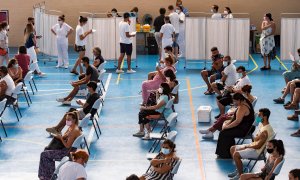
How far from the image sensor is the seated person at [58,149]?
1466cm

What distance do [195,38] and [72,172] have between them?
50.9ft

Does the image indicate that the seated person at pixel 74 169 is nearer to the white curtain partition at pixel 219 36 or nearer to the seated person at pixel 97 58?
the seated person at pixel 97 58

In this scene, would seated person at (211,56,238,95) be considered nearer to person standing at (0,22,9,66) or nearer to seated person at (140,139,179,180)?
seated person at (140,139,179,180)

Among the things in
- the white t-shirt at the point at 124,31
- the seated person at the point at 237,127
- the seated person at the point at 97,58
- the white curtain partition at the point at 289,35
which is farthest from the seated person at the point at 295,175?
the white curtain partition at the point at 289,35

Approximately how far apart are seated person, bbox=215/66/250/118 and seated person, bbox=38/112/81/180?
5274 mm

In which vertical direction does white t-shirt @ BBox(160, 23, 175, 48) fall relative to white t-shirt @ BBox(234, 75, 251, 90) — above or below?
above

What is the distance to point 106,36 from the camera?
28.0 meters

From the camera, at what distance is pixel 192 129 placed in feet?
→ 61.8

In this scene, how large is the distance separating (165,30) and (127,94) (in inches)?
175

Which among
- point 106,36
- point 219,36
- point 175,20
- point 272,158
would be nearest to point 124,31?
point 106,36

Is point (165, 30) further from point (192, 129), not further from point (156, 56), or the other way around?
point (192, 129)

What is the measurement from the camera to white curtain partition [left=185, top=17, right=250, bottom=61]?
27.4 meters

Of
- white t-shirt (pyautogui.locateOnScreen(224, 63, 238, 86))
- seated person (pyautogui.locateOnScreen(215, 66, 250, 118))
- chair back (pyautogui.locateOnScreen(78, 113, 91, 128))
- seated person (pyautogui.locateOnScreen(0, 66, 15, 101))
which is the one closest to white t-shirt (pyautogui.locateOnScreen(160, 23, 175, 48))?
white t-shirt (pyautogui.locateOnScreen(224, 63, 238, 86))

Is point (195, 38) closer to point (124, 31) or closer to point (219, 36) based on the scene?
point (219, 36)
